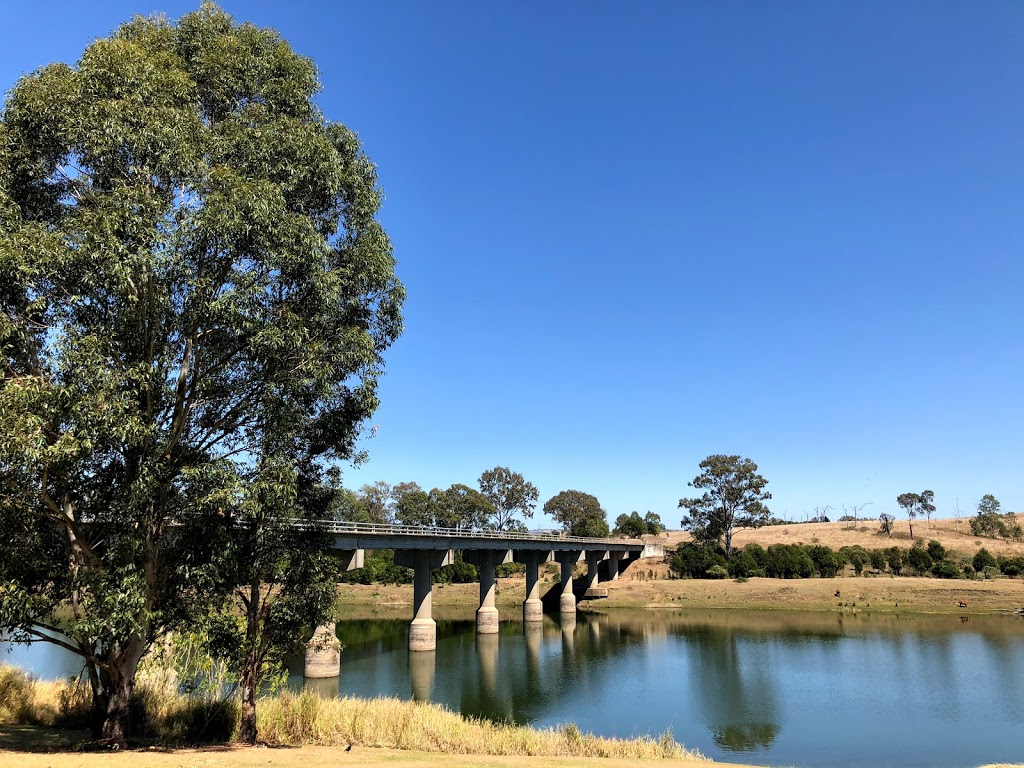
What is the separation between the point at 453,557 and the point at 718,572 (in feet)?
149

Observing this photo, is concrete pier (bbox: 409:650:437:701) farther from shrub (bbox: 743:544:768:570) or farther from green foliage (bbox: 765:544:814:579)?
green foliage (bbox: 765:544:814:579)

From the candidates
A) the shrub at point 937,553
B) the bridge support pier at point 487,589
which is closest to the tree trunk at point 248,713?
the bridge support pier at point 487,589

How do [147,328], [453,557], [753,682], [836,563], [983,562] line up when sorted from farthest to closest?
[836,563] < [983,562] < [453,557] < [753,682] < [147,328]

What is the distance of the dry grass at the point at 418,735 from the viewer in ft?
63.6

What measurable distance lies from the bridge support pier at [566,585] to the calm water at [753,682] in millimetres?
15996

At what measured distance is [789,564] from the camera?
86.6 meters

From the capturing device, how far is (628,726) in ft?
90.1

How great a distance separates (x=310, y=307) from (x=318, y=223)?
2873 mm

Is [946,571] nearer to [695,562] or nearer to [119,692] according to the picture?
[695,562]

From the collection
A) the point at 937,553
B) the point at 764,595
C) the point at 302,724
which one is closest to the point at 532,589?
the point at 764,595

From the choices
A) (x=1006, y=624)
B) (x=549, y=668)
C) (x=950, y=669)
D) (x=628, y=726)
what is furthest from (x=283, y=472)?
(x=1006, y=624)

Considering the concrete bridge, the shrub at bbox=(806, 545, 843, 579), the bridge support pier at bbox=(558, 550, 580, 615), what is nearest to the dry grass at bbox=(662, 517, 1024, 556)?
the shrub at bbox=(806, 545, 843, 579)

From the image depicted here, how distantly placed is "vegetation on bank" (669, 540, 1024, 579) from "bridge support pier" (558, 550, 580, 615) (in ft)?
63.9

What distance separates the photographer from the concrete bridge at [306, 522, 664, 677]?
45650 millimetres
